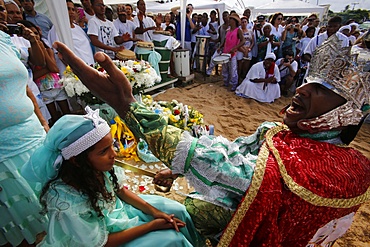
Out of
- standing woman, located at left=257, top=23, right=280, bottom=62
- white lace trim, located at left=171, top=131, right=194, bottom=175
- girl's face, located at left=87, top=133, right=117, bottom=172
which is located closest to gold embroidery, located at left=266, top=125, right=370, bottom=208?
white lace trim, located at left=171, top=131, right=194, bottom=175

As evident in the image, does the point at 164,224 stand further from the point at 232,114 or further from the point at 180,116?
the point at 232,114

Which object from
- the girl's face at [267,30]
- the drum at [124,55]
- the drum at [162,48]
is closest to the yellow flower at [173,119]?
the drum at [124,55]

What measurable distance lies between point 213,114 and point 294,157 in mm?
4257

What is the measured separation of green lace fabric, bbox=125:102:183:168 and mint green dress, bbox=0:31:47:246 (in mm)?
983

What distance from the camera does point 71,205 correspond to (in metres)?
1.24

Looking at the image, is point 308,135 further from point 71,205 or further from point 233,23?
point 233,23

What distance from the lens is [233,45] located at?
7.25m

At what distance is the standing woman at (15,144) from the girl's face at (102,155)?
2.08ft

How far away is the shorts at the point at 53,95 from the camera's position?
3789mm

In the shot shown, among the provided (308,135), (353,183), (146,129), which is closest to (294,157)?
(308,135)

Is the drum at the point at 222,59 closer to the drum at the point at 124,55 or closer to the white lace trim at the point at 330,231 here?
the drum at the point at 124,55

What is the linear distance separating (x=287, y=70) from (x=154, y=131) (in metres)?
7.04

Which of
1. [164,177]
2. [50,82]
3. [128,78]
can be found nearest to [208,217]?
[164,177]

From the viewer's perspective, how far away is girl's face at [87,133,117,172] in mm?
1300
